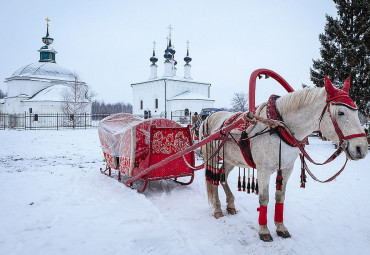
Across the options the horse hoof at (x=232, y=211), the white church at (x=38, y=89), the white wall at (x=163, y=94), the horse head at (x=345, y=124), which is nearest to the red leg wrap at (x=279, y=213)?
the horse hoof at (x=232, y=211)

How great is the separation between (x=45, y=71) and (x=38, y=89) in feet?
11.7

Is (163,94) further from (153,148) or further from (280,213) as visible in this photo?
(280,213)

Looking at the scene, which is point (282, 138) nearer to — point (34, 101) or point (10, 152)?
point (10, 152)

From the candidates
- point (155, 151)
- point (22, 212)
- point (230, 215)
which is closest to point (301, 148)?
point (230, 215)

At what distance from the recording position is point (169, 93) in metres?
43.6

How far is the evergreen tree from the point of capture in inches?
566

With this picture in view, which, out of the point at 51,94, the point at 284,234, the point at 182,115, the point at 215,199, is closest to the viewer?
the point at 284,234

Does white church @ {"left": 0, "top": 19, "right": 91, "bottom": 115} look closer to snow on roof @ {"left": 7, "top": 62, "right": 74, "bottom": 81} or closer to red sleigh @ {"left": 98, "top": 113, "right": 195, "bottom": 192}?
snow on roof @ {"left": 7, "top": 62, "right": 74, "bottom": 81}

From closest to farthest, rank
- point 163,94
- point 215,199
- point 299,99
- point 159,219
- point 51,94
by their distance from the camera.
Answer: point 299,99
point 159,219
point 215,199
point 51,94
point 163,94

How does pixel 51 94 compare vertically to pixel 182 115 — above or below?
above

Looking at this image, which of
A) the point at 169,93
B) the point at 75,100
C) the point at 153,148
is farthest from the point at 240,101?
the point at 153,148

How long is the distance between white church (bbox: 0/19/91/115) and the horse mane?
34612mm

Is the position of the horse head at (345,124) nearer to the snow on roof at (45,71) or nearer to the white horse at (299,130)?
the white horse at (299,130)

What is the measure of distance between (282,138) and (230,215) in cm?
187
